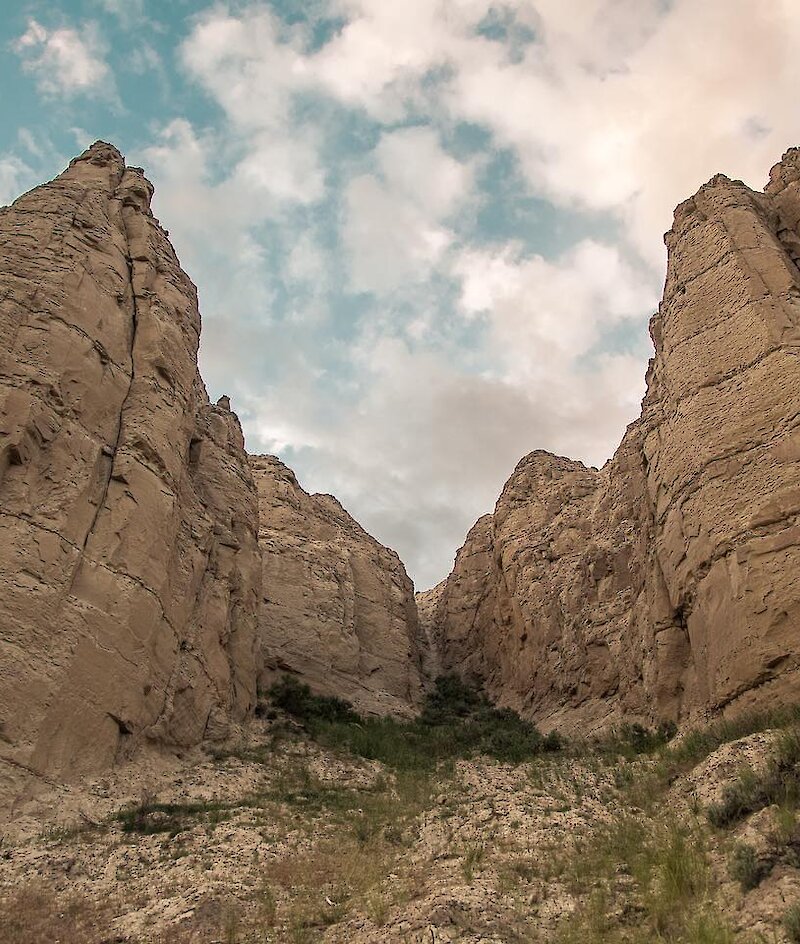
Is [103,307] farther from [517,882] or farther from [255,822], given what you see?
[517,882]

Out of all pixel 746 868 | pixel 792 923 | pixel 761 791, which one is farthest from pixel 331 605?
pixel 792 923

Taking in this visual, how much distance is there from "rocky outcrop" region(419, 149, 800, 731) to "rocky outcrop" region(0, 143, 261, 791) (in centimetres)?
1227

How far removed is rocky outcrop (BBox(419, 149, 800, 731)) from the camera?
15406 mm

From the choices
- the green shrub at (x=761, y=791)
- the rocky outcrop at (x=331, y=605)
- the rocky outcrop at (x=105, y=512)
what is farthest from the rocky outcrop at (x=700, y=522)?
the rocky outcrop at (x=105, y=512)

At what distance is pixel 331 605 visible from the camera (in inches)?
1369

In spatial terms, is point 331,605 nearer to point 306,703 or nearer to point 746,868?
point 306,703

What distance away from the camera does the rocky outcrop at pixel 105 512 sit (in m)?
14.4

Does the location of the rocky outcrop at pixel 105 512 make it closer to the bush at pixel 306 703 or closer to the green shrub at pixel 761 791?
the bush at pixel 306 703

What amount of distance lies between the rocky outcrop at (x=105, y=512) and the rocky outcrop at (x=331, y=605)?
23.8ft

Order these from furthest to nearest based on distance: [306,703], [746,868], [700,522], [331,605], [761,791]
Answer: [331,605] → [306,703] → [700,522] → [761,791] → [746,868]

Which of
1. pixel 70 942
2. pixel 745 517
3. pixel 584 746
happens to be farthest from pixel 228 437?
pixel 70 942

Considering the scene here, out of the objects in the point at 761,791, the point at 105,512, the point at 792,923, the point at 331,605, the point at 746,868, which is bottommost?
the point at 792,923

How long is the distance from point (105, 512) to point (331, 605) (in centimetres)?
1878

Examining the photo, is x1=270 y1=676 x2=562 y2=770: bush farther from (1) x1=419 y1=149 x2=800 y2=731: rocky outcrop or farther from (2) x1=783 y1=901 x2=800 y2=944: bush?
(2) x1=783 y1=901 x2=800 y2=944: bush
